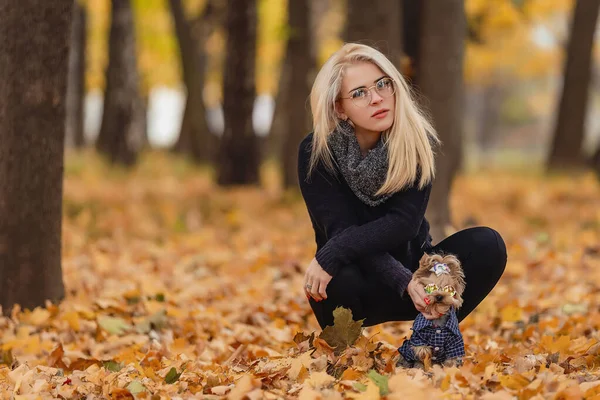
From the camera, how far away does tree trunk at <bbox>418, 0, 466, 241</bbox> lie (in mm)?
6551

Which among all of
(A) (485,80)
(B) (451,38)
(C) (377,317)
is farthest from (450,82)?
(A) (485,80)

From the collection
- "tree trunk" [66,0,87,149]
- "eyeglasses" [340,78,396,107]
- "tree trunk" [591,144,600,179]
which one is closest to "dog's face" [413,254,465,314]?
"eyeglasses" [340,78,396,107]

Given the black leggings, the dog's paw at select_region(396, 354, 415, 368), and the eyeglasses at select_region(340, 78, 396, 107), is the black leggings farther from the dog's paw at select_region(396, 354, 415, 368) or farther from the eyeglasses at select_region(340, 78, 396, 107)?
the eyeglasses at select_region(340, 78, 396, 107)

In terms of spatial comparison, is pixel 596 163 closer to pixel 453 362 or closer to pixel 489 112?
pixel 453 362

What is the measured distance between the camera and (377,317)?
3432 mm

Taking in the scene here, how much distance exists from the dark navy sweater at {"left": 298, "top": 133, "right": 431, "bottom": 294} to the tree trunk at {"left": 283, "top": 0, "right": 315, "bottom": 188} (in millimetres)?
6252

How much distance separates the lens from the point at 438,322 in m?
3.06

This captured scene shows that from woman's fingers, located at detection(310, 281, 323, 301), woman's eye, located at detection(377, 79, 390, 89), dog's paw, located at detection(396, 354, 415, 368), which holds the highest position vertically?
woman's eye, located at detection(377, 79, 390, 89)

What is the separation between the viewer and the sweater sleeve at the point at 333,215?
3182 millimetres

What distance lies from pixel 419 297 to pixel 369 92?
0.90 metres

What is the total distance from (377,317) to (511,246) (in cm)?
392

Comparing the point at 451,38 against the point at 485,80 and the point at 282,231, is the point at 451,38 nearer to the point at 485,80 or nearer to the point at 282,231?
the point at 282,231

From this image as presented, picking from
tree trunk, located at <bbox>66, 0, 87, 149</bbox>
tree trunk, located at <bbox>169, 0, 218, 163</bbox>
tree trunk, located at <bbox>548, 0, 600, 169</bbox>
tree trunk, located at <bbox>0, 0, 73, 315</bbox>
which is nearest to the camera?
tree trunk, located at <bbox>0, 0, 73, 315</bbox>

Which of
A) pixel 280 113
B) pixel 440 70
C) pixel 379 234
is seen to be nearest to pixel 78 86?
pixel 280 113
